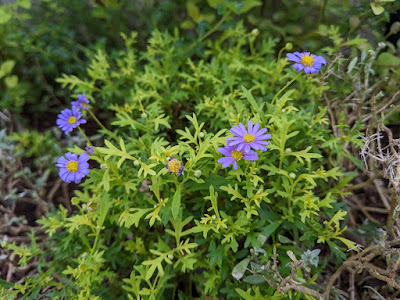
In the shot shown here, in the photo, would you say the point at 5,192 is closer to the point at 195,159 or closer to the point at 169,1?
the point at 195,159

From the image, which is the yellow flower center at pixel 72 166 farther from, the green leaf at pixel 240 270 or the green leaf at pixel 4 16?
the green leaf at pixel 4 16

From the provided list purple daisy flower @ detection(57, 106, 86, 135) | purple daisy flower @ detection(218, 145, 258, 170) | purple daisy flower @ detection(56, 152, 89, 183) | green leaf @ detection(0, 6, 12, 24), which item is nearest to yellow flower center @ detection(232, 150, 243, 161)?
purple daisy flower @ detection(218, 145, 258, 170)

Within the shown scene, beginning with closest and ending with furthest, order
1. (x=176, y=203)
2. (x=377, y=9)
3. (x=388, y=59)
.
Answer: (x=176, y=203) → (x=377, y=9) → (x=388, y=59)

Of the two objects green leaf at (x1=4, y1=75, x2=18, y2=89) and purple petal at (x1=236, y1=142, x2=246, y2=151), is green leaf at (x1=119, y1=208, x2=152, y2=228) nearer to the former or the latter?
purple petal at (x1=236, y1=142, x2=246, y2=151)

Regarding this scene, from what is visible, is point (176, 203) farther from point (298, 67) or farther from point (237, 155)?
point (298, 67)

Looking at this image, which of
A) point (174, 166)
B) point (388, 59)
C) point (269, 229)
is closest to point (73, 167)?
point (174, 166)

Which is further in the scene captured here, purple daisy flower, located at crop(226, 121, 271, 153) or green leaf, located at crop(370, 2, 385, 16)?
green leaf, located at crop(370, 2, 385, 16)
